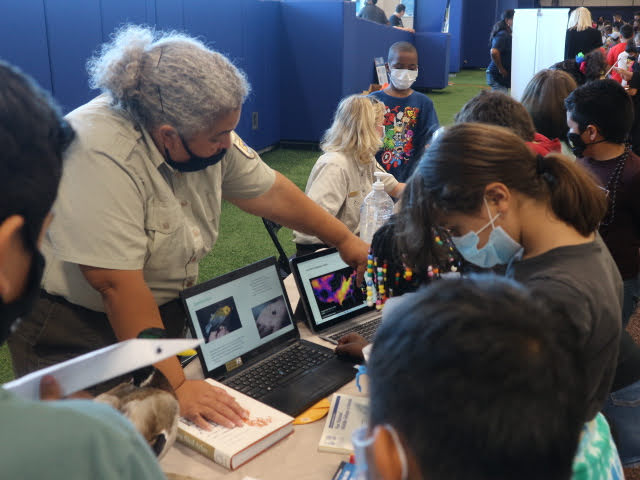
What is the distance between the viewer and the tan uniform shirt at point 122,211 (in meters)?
1.37

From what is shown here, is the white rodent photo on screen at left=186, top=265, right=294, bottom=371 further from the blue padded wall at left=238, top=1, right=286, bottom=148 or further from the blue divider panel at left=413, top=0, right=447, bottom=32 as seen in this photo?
the blue divider panel at left=413, top=0, right=447, bottom=32

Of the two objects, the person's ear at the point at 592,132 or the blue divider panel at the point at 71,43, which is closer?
the person's ear at the point at 592,132

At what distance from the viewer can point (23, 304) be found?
2.02 feet

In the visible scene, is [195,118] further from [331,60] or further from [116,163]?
[331,60]

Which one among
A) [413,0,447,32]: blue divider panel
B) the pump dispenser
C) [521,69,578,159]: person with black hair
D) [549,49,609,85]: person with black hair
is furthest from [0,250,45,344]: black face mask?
[413,0,447,32]: blue divider panel

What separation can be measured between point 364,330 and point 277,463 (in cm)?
68

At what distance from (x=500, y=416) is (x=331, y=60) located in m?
6.90

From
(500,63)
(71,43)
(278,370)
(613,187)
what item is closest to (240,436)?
(278,370)

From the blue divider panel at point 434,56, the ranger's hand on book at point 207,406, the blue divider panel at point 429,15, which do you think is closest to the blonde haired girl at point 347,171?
the ranger's hand on book at point 207,406

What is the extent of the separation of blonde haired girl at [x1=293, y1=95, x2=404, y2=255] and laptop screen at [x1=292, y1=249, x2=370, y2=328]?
0.71 m

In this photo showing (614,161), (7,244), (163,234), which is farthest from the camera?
(614,161)

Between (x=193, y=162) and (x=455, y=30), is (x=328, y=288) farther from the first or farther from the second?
(x=455, y=30)

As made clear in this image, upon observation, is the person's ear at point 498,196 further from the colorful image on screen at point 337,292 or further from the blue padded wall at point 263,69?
the blue padded wall at point 263,69

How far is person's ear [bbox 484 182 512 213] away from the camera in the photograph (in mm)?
1258
